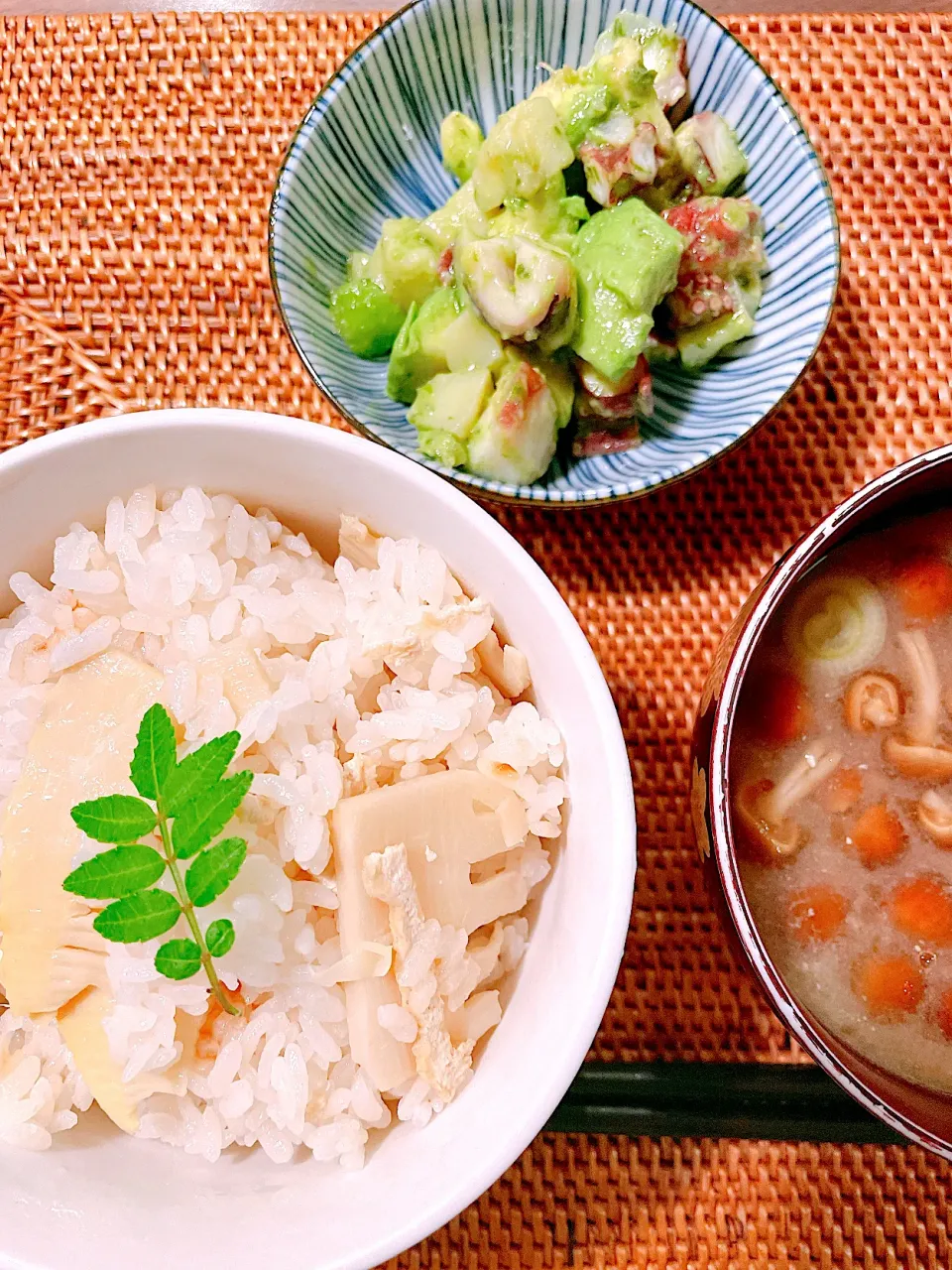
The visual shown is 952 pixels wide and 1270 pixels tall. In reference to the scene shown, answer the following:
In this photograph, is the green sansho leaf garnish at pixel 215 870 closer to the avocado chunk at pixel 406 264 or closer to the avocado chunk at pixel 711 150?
the avocado chunk at pixel 406 264


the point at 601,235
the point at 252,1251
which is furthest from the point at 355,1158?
the point at 601,235

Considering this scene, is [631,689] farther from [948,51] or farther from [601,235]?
[948,51]

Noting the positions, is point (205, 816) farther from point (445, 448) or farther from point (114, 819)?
point (445, 448)

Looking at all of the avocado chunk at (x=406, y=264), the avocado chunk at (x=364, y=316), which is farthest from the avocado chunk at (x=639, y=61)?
the avocado chunk at (x=364, y=316)

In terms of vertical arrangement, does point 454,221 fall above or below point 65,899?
above

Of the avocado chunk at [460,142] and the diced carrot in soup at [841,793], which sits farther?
the avocado chunk at [460,142]

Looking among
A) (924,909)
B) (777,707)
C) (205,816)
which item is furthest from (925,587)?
(205,816)

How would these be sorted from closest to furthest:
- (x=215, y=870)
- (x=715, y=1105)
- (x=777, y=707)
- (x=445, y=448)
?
(x=215, y=870) < (x=777, y=707) < (x=715, y=1105) < (x=445, y=448)
